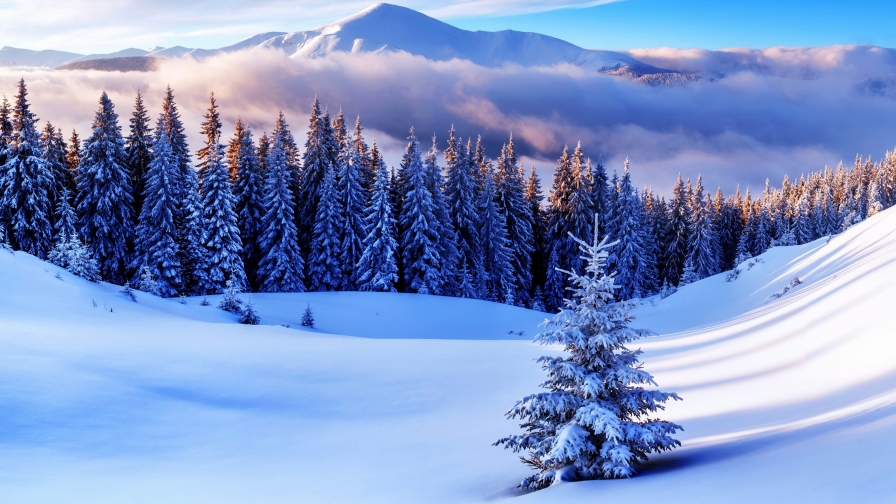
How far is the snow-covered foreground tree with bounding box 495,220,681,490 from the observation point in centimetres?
541

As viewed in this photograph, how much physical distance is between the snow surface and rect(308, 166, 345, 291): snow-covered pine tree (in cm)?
2471

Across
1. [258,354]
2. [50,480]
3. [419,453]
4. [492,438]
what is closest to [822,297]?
[492,438]

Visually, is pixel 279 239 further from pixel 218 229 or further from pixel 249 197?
pixel 218 229

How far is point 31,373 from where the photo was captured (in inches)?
330

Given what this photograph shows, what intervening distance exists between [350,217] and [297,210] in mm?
5122

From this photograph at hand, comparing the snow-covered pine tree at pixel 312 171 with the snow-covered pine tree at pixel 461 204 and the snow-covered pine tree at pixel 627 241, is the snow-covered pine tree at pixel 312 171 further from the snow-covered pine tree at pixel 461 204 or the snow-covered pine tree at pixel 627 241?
the snow-covered pine tree at pixel 627 241

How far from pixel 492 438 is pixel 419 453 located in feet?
3.99

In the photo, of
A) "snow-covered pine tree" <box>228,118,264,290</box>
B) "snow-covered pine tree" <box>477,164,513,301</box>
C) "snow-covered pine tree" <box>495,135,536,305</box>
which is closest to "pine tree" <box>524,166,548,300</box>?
"snow-covered pine tree" <box>495,135,536,305</box>

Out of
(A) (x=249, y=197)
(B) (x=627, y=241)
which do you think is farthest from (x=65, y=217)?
(B) (x=627, y=241)

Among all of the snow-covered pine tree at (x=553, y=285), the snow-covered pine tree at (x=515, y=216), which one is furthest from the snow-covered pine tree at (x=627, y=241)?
the snow-covered pine tree at (x=515, y=216)

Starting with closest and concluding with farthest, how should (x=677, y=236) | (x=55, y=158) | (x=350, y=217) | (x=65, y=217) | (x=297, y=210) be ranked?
(x=65, y=217)
(x=55, y=158)
(x=350, y=217)
(x=297, y=210)
(x=677, y=236)

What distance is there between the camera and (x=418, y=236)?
132 feet

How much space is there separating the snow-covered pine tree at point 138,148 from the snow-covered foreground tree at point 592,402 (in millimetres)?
38715

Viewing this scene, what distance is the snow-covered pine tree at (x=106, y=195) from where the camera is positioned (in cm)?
3531
